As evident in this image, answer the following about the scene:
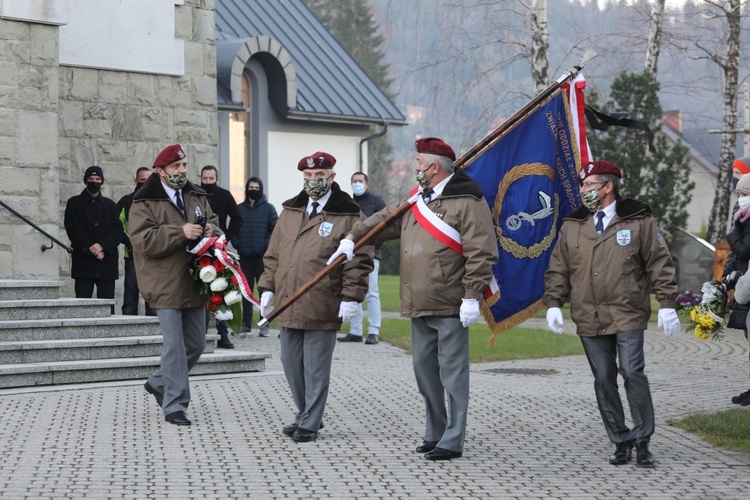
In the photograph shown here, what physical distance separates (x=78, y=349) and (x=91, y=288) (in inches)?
78.8

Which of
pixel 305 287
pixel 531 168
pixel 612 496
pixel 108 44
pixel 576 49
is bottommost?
pixel 612 496

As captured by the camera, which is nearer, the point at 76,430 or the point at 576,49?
the point at 76,430

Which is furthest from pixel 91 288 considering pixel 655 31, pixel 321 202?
pixel 655 31

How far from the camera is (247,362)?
40.0 feet

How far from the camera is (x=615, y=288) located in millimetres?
7918

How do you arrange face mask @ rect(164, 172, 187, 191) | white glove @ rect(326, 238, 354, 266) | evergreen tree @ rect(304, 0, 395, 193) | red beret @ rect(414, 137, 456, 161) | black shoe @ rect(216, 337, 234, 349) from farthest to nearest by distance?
evergreen tree @ rect(304, 0, 395, 193) < black shoe @ rect(216, 337, 234, 349) < face mask @ rect(164, 172, 187, 191) < white glove @ rect(326, 238, 354, 266) < red beret @ rect(414, 137, 456, 161)

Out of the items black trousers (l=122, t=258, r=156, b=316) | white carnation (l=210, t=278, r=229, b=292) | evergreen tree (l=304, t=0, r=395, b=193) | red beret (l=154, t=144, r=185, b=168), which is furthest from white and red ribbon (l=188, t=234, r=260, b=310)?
evergreen tree (l=304, t=0, r=395, b=193)

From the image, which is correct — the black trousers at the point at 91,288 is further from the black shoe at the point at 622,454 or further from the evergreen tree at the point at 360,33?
the evergreen tree at the point at 360,33

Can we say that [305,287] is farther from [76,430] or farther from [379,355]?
[379,355]

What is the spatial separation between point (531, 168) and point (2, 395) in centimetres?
471

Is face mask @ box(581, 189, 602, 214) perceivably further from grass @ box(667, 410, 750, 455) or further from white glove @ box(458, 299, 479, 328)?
grass @ box(667, 410, 750, 455)

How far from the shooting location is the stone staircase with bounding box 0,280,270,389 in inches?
433

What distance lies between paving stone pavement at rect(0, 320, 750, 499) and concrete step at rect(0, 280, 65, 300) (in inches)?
76.1

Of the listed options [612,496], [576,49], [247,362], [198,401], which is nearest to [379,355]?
[247,362]
